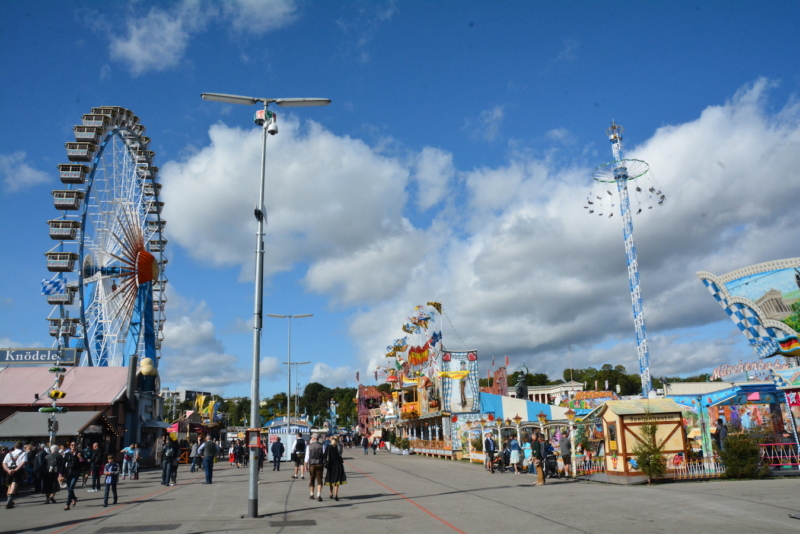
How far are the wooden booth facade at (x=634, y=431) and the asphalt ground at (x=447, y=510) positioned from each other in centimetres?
→ 108

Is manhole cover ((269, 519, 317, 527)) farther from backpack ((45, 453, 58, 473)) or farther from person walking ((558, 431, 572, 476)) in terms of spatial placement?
person walking ((558, 431, 572, 476))

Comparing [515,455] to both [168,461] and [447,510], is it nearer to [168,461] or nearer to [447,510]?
[447,510]

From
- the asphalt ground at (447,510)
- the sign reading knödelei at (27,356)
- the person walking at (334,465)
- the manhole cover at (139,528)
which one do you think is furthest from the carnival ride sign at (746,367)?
the sign reading knödelei at (27,356)

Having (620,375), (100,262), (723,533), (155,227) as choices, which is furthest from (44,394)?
(620,375)

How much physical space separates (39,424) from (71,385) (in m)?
5.93

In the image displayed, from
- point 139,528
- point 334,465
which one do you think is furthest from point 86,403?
point 139,528

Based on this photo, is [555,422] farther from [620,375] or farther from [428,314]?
[620,375]

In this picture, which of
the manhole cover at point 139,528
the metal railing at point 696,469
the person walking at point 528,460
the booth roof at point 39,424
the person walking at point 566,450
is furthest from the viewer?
the booth roof at point 39,424

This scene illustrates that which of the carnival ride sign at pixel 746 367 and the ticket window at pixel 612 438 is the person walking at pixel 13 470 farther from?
the carnival ride sign at pixel 746 367

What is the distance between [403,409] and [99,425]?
3147cm

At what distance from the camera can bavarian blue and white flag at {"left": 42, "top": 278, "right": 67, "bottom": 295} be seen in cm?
3316

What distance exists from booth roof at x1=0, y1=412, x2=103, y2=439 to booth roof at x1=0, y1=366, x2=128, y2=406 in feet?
10.0

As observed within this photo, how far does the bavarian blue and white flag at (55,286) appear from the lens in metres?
A: 33.2

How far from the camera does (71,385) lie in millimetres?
33812
